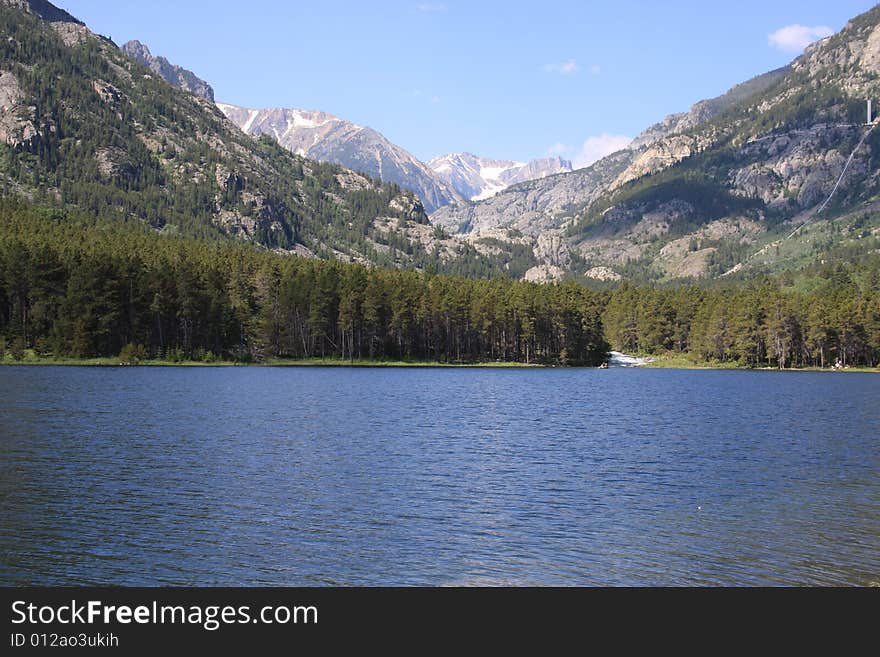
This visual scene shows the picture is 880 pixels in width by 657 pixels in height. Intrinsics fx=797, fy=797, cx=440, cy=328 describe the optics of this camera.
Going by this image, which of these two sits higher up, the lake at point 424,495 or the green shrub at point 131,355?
the green shrub at point 131,355

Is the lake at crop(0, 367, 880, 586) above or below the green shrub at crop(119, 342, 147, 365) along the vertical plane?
below

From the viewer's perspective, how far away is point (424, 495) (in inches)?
1790

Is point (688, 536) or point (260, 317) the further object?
point (260, 317)

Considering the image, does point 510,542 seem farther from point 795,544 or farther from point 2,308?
point 2,308

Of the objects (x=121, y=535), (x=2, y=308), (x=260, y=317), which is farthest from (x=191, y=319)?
(x=121, y=535)

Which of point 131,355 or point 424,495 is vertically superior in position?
point 131,355

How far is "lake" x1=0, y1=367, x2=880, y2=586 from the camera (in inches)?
1262

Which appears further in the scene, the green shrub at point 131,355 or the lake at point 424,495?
the green shrub at point 131,355

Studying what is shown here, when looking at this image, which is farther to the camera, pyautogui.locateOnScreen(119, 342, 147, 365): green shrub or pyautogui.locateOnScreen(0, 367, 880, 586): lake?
pyautogui.locateOnScreen(119, 342, 147, 365): green shrub

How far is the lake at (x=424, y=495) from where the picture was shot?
3206 centimetres

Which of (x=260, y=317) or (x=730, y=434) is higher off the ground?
(x=260, y=317)

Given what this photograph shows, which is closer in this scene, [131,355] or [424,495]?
[424,495]
